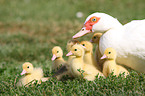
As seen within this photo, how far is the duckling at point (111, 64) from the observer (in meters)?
4.03

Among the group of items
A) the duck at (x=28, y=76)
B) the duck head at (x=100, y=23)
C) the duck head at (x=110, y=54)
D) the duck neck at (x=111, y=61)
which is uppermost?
the duck head at (x=100, y=23)

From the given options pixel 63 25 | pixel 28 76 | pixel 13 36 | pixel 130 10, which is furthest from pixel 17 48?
pixel 130 10

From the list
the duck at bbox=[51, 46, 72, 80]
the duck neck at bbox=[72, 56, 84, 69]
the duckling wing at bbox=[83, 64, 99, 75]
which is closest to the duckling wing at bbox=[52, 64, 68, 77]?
the duck at bbox=[51, 46, 72, 80]

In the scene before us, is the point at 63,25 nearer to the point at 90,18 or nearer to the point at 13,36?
the point at 13,36

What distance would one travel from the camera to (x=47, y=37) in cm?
926

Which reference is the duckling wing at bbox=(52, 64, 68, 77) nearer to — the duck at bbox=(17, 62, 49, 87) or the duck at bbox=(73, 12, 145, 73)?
the duck at bbox=(17, 62, 49, 87)

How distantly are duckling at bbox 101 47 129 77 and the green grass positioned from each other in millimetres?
194

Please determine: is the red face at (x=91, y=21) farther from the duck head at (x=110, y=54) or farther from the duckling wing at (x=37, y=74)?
the duckling wing at (x=37, y=74)

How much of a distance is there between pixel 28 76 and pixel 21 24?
682cm

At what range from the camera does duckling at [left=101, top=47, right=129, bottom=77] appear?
403 cm

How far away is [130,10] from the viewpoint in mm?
12391

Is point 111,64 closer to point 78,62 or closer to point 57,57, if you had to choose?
point 78,62

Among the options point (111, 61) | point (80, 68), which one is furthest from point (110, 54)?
point (80, 68)

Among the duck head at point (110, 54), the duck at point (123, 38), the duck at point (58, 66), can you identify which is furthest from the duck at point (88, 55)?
the duck head at point (110, 54)
